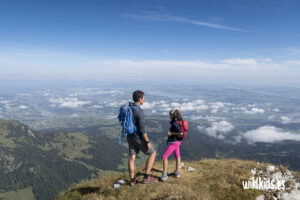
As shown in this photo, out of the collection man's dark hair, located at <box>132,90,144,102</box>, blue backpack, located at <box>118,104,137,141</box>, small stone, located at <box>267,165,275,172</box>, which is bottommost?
small stone, located at <box>267,165,275,172</box>

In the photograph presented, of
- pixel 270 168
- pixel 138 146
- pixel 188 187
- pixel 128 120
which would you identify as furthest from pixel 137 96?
pixel 270 168

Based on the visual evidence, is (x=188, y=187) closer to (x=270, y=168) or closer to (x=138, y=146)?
(x=138, y=146)

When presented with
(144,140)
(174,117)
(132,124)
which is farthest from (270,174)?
(132,124)

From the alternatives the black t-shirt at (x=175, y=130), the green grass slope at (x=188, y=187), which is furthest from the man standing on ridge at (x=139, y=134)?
the black t-shirt at (x=175, y=130)

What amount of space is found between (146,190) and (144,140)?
2.73m

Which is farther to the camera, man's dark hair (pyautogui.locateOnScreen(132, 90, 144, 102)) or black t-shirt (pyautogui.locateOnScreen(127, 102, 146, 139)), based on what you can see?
man's dark hair (pyautogui.locateOnScreen(132, 90, 144, 102))

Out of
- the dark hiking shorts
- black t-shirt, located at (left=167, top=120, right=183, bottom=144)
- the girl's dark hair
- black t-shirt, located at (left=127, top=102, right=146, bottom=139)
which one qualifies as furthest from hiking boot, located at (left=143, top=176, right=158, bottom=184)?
the girl's dark hair

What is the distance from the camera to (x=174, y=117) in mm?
10742

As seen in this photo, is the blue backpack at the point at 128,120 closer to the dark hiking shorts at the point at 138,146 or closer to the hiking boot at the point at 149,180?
the dark hiking shorts at the point at 138,146

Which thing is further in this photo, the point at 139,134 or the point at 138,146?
the point at 138,146

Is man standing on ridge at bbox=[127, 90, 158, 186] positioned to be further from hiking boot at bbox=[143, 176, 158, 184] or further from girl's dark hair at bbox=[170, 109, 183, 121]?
girl's dark hair at bbox=[170, 109, 183, 121]

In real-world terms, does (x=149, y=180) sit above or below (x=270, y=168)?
below

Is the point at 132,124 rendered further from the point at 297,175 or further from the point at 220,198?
the point at 297,175

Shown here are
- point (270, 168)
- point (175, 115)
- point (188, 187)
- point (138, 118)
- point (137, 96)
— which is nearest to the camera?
point (138, 118)
